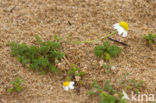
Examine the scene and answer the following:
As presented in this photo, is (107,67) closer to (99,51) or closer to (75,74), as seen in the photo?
(99,51)

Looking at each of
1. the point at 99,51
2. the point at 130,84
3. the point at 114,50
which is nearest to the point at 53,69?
the point at 99,51

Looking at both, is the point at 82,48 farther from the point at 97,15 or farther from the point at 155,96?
the point at 155,96

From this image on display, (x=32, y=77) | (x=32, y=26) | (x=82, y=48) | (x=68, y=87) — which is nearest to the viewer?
(x=68, y=87)

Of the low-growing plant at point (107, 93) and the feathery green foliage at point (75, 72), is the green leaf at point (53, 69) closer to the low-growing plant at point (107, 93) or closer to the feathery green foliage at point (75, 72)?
the feathery green foliage at point (75, 72)

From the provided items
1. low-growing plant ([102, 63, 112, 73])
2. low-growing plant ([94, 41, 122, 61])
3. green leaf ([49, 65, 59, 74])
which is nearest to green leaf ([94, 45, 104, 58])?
low-growing plant ([94, 41, 122, 61])

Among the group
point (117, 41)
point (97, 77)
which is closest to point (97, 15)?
point (117, 41)

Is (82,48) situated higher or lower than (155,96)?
higher

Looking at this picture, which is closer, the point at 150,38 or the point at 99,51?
the point at 99,51
